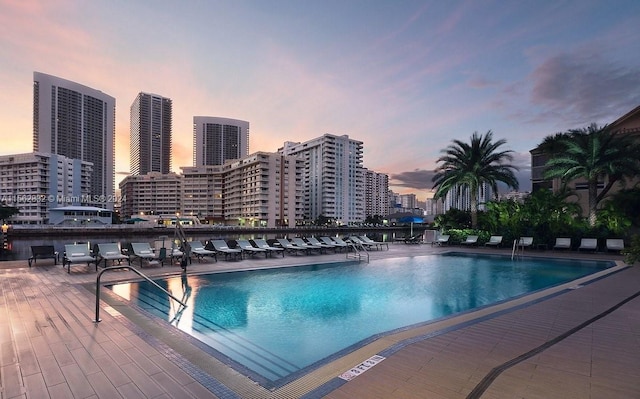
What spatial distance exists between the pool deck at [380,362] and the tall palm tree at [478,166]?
18594 millimetres

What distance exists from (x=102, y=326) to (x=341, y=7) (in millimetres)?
17589

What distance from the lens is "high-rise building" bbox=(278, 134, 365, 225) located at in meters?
107

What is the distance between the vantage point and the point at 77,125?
5295 inches

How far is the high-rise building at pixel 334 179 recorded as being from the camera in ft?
351

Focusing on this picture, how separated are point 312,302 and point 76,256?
8575 millimetres

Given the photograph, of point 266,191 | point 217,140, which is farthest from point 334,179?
point 217,140

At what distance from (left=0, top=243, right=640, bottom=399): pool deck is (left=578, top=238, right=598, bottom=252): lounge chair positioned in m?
14.3

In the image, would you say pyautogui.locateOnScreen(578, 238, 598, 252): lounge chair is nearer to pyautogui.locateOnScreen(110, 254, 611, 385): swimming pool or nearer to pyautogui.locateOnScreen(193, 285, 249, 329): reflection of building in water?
pyautogui.locateOnScreen(110, 254, 611, 385): swimming pool

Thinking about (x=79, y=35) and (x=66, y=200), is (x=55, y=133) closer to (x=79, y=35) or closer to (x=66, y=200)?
(x=66, y=200)

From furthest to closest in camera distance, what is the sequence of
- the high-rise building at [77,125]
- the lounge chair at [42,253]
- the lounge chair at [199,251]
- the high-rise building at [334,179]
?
the high-rise building at [77,125]
the high-rise building at [334,179]
the lounge chair at [199,251]
the lounge chair at [42,253]

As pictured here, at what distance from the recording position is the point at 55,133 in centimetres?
12925

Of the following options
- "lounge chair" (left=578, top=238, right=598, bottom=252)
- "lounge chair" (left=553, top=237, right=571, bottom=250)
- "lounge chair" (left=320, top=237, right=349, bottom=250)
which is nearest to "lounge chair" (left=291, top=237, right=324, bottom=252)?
"lounge chair" (left=320, top=237, right=349, bottom=250)

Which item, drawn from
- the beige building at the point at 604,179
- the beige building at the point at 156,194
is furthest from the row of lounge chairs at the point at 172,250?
the beige building at the point at 156,194

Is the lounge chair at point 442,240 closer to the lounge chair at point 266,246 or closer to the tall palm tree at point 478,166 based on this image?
the tall palm tree at point 478,166
